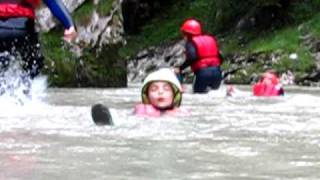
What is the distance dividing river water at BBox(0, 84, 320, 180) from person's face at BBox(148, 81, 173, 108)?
27 centimetres

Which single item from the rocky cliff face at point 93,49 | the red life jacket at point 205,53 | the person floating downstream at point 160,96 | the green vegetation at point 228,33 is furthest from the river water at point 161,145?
the green vegetation at point 228,33

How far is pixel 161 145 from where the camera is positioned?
5.44m

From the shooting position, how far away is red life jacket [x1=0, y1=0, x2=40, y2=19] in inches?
322

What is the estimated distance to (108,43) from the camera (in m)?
15.6

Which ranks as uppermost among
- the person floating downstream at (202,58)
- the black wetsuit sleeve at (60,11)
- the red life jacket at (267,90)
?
the black wetsuit sleeve at (60,11)

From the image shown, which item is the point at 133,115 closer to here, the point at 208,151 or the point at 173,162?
the point at 208,151

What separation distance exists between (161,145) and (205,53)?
884cm

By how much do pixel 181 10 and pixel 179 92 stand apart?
20.7 meters

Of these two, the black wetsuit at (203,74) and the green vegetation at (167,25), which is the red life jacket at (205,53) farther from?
the green vegetation at (167,25)

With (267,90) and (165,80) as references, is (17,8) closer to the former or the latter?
(165,80)

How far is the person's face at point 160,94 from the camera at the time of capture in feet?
26.3

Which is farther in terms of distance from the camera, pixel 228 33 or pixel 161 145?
pixel 228 33

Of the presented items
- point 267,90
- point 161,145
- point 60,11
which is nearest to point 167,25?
point 267,90

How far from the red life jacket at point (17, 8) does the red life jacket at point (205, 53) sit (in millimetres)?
6063
